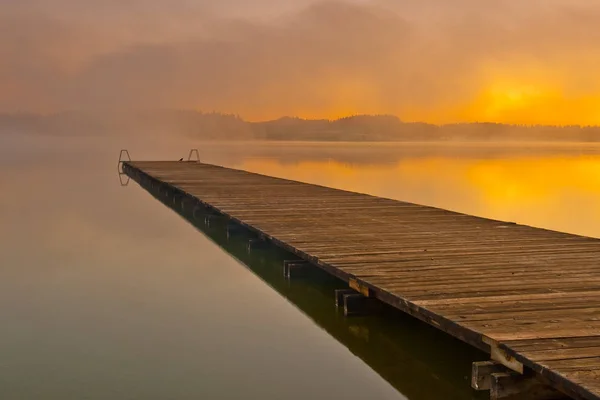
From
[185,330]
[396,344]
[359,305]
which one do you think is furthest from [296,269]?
[396,344]

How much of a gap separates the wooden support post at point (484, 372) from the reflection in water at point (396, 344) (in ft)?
2.47

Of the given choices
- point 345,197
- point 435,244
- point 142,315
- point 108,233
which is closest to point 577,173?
point 345,197

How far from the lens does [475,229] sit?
11094 millimetres

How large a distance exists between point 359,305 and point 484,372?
277 centimetres

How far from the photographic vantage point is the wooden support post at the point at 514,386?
5.12 meters

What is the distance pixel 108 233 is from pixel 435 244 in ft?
29.1

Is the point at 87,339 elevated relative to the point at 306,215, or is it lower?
lower

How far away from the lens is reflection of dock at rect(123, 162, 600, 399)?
5129 mm

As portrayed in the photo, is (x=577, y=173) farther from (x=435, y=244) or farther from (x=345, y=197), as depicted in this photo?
(x=435, y=244)

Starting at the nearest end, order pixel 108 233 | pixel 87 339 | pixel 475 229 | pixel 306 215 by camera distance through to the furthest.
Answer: pixel 87 339 < pixel 475 229 < pixel 306 215 < pixel 108 233

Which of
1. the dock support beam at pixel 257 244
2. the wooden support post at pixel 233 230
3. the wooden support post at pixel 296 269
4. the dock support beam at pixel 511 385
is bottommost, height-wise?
the dock support beam at pixel 511 385

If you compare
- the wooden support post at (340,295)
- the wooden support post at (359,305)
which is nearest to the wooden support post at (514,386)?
the wooden support post at (359,305)

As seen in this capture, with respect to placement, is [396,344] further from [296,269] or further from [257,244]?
[257,244]

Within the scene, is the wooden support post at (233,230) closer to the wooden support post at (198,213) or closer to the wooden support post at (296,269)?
the wooden support post at (198,213)
